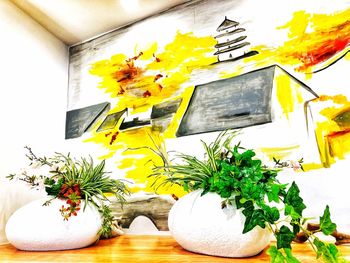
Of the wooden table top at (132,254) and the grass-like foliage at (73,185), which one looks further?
the grass-like foliage at (73,185)

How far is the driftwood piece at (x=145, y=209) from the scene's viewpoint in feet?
4.82

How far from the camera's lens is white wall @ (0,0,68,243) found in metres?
1.50

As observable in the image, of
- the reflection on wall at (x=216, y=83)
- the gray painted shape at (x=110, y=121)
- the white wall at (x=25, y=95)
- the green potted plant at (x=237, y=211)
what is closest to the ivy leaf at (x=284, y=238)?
the green potted plant at (x=237, y=211)

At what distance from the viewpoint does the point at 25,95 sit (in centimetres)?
166

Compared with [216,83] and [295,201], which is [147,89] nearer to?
[216,83]

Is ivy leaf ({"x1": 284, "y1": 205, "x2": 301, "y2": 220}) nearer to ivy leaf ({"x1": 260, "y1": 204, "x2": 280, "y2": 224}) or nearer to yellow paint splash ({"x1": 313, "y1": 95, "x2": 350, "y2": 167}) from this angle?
ivy leaf ({"x1": 260, "y1": 204, "x2": 280, "y2": 224})

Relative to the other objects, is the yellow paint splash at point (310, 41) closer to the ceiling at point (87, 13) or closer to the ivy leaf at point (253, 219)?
the ceiling at point (87, 13)

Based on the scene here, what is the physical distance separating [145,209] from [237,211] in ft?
2.15

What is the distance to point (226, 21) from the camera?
1.56m

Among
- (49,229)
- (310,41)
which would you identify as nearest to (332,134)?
(310,41)

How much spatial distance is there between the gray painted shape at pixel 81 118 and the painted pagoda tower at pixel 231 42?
2.52ft

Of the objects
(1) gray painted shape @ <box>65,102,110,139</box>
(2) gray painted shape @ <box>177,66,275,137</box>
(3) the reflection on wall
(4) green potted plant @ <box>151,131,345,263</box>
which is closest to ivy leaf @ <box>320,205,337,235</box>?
(4) green potted plant @ <box>151,131,345,263</box>

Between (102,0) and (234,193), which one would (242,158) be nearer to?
(234,193)

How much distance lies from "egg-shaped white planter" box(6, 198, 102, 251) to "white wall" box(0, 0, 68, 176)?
1.13 ft
